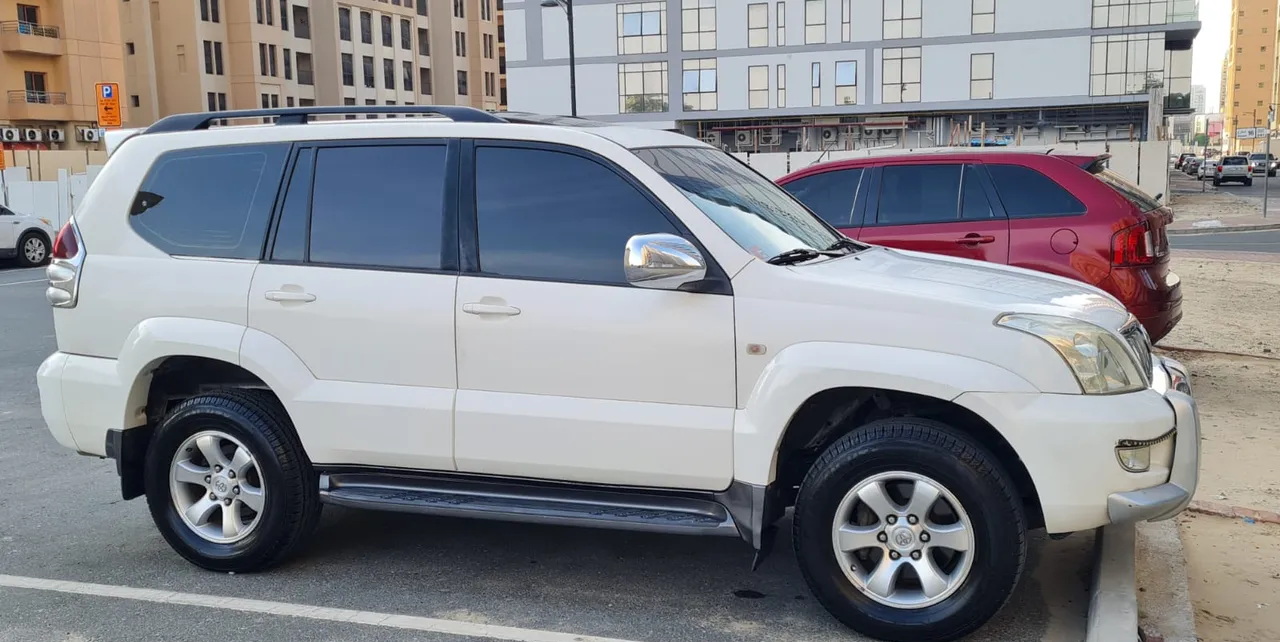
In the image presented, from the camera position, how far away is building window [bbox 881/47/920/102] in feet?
185

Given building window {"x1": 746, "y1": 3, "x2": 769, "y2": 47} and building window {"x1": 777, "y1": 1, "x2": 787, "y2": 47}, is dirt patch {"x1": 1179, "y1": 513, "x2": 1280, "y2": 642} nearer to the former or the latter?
building window {"x1": 777, "y1": 1, "x2": 787, "y2": 47}

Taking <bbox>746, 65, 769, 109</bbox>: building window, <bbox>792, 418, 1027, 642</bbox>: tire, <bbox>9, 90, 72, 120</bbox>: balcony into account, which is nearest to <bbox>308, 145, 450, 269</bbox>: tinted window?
<bbox>792, 418, 1027, 642</bbox>: tire

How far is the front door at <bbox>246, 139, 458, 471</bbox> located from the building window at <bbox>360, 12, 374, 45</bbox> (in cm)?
8221

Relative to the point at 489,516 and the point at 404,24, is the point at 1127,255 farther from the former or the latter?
the point at 404,24

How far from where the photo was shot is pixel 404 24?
87812 millimetres

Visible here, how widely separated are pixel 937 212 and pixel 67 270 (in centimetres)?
549

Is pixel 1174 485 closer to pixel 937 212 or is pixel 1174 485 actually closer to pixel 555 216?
pixel 555 216

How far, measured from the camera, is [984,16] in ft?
181

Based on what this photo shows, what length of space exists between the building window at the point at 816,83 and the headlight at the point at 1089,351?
182 ft

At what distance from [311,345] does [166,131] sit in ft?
4.34

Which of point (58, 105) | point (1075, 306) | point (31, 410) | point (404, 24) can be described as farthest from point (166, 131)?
point (404, 24)

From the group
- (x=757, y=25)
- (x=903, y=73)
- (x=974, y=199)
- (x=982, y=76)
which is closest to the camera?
(x=974, y=199)

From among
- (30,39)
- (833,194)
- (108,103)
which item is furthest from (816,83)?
(833,194)

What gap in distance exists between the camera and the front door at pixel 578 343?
4.33 metres
